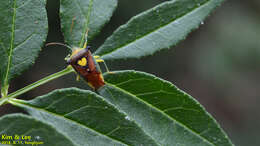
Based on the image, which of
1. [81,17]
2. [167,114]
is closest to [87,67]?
[81,17]

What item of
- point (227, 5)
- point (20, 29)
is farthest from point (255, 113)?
point (20, 29)

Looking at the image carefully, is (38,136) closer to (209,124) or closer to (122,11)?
(209,124)

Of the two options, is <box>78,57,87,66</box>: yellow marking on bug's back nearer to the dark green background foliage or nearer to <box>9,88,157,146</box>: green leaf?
<box>9,88,157,146</box>: green leaf

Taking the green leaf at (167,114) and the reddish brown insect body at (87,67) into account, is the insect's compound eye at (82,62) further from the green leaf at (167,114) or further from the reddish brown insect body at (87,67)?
the green leaf at (167,114)

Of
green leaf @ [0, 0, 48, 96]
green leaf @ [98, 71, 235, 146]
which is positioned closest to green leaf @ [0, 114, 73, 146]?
green leaf @ [0, 0, 48, 96]

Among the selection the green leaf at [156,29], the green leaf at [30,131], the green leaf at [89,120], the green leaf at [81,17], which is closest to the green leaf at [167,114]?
the green leaf at [89,120]

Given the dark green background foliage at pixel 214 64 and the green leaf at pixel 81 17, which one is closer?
the green leaf at pixel 81 17

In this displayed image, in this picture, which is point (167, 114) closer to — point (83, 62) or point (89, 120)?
→ point (89, 120)
